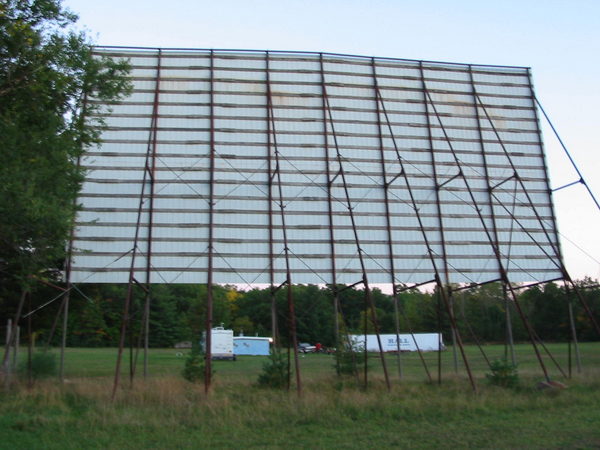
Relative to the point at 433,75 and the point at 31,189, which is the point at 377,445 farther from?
the point at 433,75

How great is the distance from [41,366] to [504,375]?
50.9ft

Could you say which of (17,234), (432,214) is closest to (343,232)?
(432,214)

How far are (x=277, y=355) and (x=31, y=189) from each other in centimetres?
916

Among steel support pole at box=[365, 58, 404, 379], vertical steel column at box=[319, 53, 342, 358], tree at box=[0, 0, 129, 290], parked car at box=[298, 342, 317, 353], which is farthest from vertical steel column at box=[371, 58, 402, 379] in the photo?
parked car at box=[298, 342, 317, 353]

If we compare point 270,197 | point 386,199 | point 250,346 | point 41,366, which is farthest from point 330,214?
point 250,346

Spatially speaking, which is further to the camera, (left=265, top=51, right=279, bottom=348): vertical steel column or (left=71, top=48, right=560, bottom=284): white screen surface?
(left=71, top=48, right=560, bottom=284): white screen surface

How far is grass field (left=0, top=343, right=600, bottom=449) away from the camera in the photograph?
1068 centimetres

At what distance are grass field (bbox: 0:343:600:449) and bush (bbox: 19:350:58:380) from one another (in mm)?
1391

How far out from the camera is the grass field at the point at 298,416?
35.0 ft

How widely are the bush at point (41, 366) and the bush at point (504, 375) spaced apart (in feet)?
49.1

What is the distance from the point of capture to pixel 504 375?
56.7 feet

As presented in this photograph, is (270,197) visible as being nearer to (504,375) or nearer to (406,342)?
(504,375)

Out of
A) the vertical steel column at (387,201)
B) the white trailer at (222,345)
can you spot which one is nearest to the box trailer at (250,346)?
the white trailer at (222,345)

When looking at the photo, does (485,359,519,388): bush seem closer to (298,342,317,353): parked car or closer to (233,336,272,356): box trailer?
(233,336,272,356): box trailer
